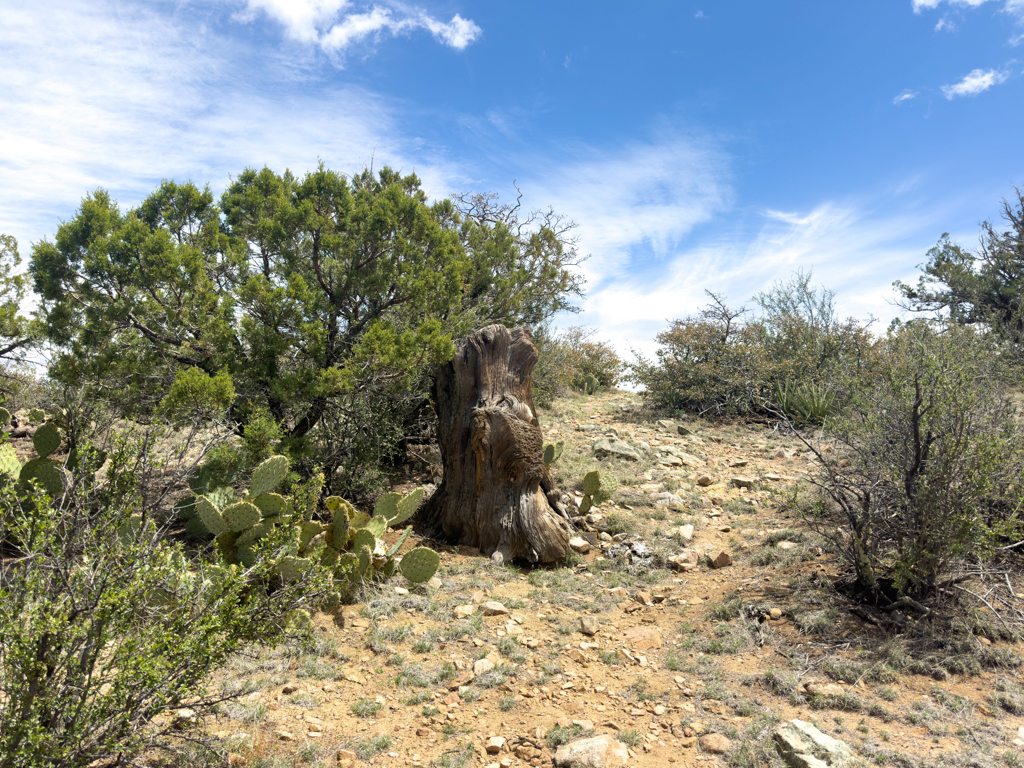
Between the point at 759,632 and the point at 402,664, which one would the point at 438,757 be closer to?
the point at 402,664

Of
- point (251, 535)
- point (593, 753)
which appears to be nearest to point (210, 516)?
point (251, 535)

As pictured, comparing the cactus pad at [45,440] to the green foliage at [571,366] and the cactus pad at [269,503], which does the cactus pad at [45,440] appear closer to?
the cactus pad at [269,503]

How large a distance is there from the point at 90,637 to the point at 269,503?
2.73m

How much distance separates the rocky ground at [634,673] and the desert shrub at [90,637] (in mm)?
453

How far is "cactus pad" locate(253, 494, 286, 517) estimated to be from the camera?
5.11 metres

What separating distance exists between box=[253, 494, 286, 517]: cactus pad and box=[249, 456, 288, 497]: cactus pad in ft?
0.44

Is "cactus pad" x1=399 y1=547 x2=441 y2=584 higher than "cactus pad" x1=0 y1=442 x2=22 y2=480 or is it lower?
lower

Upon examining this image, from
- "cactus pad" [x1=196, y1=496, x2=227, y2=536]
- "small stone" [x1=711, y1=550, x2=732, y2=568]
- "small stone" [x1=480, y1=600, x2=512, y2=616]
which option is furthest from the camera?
"small stone" [x1=711, y1=550, x2=732, y2=568]

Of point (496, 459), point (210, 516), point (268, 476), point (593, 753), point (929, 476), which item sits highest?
point (929, 476)

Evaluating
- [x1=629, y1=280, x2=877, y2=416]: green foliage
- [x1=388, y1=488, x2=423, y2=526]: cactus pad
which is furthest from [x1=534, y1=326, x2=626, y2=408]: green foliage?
[x1=388, y1=488, x2=423, y2=526]: cactus pad

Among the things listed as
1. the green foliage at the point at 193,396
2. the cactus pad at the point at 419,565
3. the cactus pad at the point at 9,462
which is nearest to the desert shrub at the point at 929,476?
the cactus pad at the point at 419,565

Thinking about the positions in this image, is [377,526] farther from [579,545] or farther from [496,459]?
[579,545]

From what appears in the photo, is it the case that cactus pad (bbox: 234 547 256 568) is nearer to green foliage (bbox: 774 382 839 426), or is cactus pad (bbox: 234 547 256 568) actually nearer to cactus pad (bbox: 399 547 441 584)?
cactus pad (bbox: 399 547 441 584)

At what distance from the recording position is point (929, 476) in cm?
456
